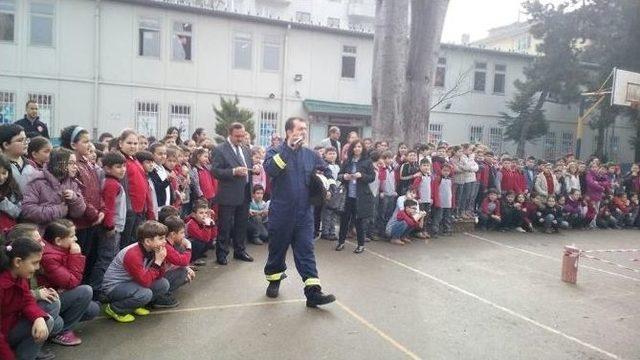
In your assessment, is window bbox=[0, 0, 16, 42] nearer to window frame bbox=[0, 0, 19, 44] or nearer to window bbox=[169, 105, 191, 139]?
window frame bbox=[0, 0, 19, 44]

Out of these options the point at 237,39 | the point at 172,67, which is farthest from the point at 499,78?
the point at 172,67

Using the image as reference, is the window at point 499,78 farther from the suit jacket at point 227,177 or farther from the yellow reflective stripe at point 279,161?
the yellow reflective stripe at point 279,161

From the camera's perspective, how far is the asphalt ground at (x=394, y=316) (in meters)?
4.43

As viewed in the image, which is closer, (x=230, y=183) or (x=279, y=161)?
(x=279, y=161)

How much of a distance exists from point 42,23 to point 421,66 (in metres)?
14.3

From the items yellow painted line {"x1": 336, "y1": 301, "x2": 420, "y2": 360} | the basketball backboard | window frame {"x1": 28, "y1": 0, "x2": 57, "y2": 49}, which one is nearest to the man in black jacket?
yellow painted line {"x1": 336, "y1": 301, "x2": 420, "y2": 360}

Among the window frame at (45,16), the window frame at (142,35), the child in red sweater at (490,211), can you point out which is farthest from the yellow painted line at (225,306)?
the window frame at (45,16)

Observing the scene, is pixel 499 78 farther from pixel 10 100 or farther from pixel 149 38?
pixel 10 100

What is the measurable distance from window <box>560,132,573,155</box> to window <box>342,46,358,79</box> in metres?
13.6

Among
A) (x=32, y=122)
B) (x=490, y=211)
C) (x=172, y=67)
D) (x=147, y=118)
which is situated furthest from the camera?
(x=172, y=67)

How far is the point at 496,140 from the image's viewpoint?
2730cm

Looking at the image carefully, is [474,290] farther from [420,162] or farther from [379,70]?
[379,70]

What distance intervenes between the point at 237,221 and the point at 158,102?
14.6 m

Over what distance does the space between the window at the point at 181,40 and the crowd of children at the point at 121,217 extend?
12.6 metres
